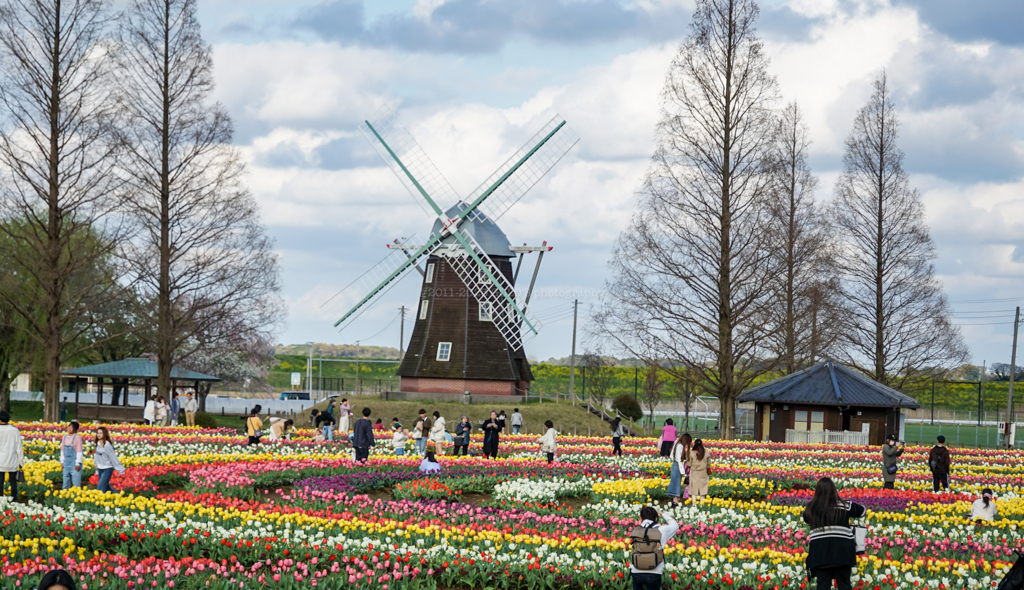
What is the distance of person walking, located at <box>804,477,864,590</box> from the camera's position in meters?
9.66

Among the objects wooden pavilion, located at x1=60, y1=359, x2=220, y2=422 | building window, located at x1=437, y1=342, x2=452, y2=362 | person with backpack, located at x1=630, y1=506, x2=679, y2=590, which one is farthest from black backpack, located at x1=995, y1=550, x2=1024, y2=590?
wooden pavilion, located at x1=60, y1=359, x2=220, y2=422

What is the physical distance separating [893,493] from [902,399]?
18824 millimetres

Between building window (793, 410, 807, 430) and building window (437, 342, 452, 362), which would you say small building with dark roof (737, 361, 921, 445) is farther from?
building window (437, 342, 452, 362)

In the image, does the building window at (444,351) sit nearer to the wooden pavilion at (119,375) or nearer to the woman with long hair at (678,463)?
the wooden pavilion at (119,375)

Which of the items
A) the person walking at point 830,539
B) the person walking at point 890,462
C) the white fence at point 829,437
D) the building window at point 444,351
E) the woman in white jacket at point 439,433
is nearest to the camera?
the person walking at point 830,539

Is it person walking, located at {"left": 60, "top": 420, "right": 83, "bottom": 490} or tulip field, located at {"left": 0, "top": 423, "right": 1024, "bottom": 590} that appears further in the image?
person walking, located at {"left": 60, "top": 420, "right": 83, "bottom": 490}

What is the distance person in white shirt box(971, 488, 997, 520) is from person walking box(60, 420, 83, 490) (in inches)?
600

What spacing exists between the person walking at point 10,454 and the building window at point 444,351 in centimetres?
3102

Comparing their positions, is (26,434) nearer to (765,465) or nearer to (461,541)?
(461,541)

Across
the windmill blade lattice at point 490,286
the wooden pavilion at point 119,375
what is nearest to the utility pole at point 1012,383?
the windmill blade lattice at point 490,286

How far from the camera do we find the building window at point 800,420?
128ft

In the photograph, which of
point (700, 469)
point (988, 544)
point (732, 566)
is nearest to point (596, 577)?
point (732, 566)

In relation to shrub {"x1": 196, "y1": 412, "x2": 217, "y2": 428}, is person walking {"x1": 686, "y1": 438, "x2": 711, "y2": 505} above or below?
above

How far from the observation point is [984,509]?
1628 cm
